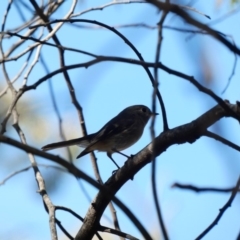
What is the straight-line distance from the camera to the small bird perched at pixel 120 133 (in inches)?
216

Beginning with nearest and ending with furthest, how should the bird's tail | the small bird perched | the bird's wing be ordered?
the bird's tail
the small bird perched
the bird's wing

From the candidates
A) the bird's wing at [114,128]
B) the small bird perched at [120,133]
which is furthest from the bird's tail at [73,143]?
the bird's wing at [114,128]

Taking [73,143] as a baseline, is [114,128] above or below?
above

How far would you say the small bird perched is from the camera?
5478 millimetres

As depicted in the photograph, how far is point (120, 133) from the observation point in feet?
19.2

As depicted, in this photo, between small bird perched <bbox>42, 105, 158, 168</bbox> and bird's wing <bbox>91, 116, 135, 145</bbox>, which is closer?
small bird perched <bbox>42, 105, 158, 168</bbox>

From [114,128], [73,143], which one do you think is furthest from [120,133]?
[73,143]

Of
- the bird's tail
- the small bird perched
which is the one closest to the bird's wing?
the small bird perched

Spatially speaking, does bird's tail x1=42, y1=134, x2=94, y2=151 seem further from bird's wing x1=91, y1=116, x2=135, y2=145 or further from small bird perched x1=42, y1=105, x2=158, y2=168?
bird's wing x1=91, y1=116, x2=135, y2=145

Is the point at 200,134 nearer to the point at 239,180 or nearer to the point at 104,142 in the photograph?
the point at 239,180

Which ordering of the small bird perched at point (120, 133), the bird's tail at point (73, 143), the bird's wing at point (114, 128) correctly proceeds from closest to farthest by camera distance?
the bird's tail at point (73, 143)
the small bird perched at point (120, 133)
the bird's wing at point (114, 128)

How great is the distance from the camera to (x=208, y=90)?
74.4 inches

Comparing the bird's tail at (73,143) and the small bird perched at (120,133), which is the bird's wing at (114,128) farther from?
the bird's tail at (73,143)

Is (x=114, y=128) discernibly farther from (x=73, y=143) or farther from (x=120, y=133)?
(x=73, y=143)
